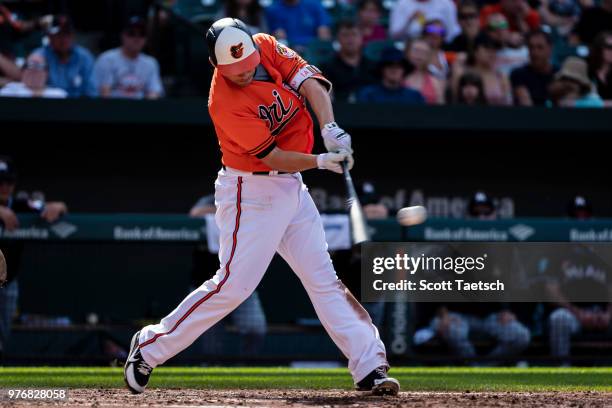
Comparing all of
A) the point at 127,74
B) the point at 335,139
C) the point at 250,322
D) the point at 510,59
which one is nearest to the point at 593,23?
the point at 510,59

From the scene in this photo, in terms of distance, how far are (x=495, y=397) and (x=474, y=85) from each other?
6068 millimetres

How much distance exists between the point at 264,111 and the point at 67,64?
5.87 m

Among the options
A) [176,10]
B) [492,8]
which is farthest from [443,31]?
[176,10]

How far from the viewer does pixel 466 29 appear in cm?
1214

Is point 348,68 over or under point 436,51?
under

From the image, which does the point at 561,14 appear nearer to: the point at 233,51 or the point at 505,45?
the point at 505,45

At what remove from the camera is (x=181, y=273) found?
892 cm

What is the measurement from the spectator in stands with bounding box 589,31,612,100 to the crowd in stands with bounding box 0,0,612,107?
0.01 meters

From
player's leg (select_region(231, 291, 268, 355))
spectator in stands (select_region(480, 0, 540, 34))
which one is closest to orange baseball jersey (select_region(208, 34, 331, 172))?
player's leg (select_region(231, 291, 268, 355))

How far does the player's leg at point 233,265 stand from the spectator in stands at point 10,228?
3262 millimetres

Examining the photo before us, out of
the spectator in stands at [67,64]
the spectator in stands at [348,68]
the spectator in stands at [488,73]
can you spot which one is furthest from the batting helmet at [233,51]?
the spectator in stands at [488,73]

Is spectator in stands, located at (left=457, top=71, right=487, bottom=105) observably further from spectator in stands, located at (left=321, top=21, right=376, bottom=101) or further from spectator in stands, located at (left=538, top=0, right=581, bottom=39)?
spectator in stands, located at (left=538, top=0, right=581, bottom=39)

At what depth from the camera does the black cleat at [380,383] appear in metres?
5.40

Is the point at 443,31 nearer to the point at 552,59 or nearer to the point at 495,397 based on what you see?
the point at 552,59
